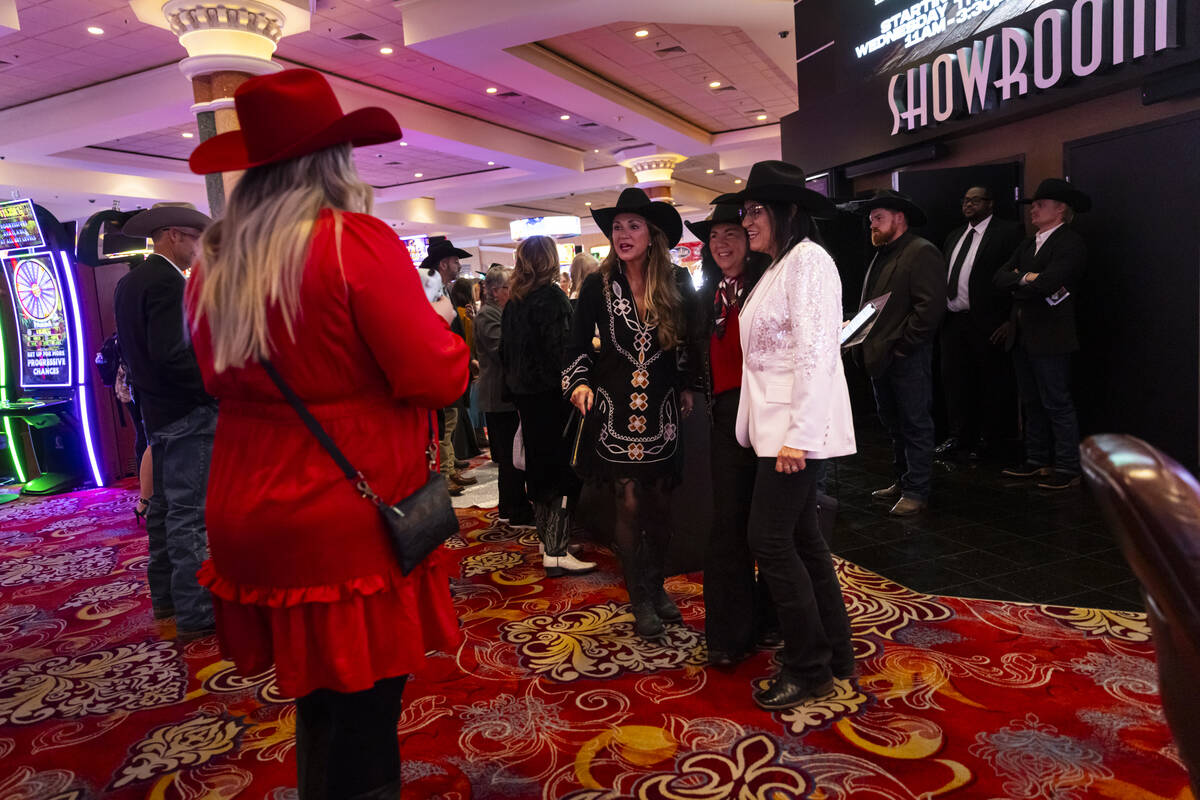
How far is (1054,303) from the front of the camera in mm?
4258

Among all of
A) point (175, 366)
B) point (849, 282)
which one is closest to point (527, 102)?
point (849, 282)

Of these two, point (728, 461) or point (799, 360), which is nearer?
point (799, 360)

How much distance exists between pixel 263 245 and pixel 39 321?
5.70m

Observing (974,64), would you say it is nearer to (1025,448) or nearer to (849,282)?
(849,282)

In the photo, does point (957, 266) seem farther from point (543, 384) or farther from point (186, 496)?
point (186, 496)

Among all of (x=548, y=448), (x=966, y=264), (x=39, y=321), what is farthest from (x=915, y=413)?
(x=39, y=321)

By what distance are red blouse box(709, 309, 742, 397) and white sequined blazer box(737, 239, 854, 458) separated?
0.20 metres

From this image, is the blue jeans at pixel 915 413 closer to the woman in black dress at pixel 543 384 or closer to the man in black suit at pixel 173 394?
the woman in black dress at pixel 543 384

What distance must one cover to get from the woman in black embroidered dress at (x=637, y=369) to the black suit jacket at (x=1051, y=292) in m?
2.67

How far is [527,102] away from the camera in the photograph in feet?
33.6

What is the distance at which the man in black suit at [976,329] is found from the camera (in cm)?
489

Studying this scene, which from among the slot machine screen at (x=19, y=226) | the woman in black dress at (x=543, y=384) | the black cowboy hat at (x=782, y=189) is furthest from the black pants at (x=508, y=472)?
the slot machine screen at (x=19, y=226)

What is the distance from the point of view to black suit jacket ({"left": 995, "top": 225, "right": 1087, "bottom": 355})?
4211 mm

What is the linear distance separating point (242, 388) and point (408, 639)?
1.63 feet
